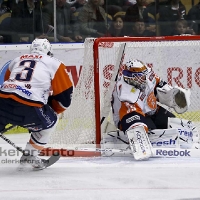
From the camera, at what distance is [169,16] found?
6609 mm

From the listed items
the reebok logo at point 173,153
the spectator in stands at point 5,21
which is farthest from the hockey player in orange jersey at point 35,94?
the spectator in stands at point 5,21

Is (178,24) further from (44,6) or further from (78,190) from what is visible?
(78,190)

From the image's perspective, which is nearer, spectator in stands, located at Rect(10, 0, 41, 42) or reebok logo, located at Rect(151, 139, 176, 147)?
reebok logo, located at Rect(151, 139, 176, 147)

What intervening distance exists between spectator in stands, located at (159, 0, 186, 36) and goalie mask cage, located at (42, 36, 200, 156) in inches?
47.7

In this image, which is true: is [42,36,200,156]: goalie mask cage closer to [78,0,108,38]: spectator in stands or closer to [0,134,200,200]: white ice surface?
[0,134,200,200]: white ice surface

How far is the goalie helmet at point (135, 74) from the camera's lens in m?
4.49

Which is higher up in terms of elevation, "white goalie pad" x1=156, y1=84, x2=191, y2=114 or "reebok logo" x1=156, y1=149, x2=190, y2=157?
"white goalie pad" x1=156, y1=84, x2=191, y2=114

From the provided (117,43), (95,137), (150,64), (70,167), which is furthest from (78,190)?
(150,64)

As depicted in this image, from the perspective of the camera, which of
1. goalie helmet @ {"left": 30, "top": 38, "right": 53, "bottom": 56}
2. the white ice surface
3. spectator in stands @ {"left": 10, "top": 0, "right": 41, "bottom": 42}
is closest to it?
the white ice surface

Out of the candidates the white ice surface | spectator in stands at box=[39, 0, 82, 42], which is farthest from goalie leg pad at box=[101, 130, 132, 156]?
spectator in stands at box=[39, 0, 82, 42]

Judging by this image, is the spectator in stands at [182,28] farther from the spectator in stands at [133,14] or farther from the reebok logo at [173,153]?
the reebok logo at [173,153]

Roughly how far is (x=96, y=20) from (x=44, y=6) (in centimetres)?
53

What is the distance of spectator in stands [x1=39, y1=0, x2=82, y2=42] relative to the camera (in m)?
6.32

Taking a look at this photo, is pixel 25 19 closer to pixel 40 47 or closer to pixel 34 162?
pixel 40 47
